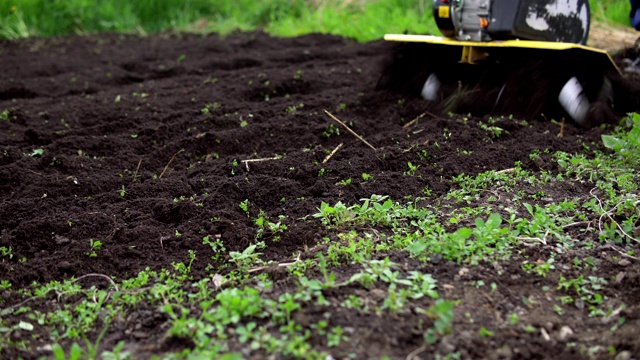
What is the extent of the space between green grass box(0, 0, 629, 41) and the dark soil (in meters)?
2.15

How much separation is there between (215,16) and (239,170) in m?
7.29

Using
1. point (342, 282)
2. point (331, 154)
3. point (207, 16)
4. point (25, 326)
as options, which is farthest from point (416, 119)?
point (207, 16)

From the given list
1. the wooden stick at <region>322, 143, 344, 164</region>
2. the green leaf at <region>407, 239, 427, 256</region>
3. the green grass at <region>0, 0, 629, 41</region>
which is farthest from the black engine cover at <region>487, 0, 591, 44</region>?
the green grass at <region>0, 0, 629, 41</region>

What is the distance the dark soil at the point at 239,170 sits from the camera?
8.42ft

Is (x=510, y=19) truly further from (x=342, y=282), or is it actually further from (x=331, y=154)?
(x=342, y=282)

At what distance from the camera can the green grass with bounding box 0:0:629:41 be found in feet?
28.9

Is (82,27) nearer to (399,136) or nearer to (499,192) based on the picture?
(399,136)

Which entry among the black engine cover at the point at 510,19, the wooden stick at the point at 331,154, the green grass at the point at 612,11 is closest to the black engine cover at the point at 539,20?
the black engine cover at the point at 510,19

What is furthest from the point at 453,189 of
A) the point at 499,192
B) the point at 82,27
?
the point at 82,27

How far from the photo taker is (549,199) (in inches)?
138

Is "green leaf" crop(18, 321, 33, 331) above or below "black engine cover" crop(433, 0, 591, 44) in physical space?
below

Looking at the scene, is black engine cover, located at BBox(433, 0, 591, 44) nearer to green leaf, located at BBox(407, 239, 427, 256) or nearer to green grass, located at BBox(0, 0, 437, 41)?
green leaf, located at BBox(407, 239, 427, 256)

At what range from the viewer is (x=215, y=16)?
35.3ft

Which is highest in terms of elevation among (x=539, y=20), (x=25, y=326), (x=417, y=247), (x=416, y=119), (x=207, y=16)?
(x=539, y=20)
